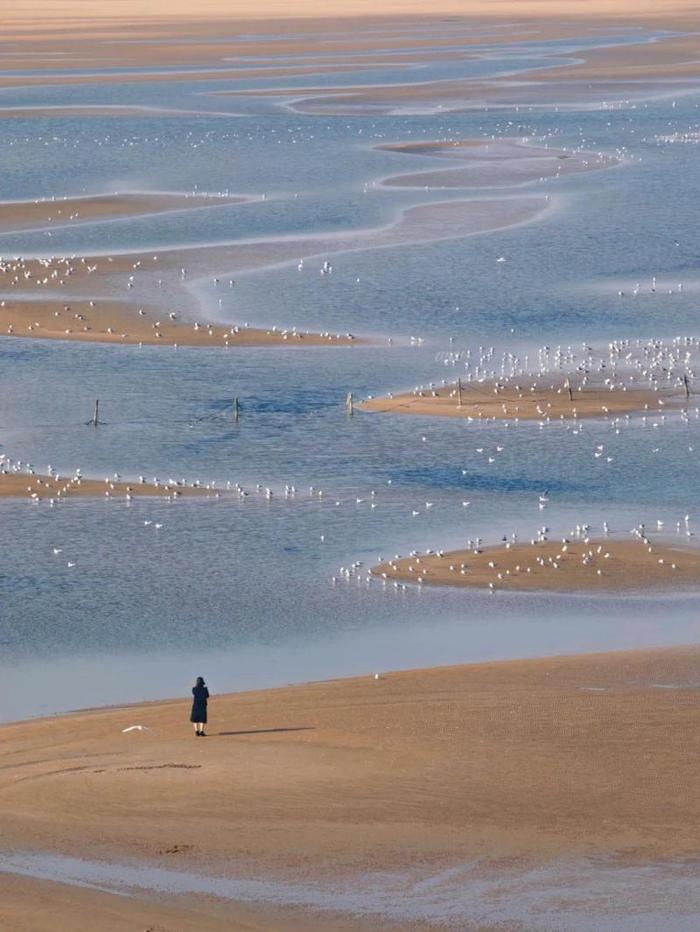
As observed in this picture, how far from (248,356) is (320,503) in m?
10.0

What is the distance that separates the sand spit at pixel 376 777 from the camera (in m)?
15.4

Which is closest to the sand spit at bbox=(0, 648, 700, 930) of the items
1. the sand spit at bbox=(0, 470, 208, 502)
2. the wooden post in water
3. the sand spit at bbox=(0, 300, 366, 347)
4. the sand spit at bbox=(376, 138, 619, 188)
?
the sand spit at bbox=(0, 470, 208, 502)

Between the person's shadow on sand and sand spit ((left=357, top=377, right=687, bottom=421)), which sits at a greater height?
sand spit ((left=357, top=377, right=687, bottom=421))

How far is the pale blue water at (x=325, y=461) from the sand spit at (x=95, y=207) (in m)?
1.51

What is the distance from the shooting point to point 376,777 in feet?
55.8

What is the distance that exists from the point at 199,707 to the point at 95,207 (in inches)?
1664

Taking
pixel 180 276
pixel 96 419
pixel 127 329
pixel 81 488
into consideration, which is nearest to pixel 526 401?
pixel 96 419

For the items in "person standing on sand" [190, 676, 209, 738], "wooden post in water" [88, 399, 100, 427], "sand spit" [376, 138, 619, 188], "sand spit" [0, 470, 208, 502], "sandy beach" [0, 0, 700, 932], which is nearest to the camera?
"sandy beach" [0, 0, 700, 932]

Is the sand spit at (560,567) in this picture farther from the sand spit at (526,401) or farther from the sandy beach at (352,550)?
the sand spit at (526,401)

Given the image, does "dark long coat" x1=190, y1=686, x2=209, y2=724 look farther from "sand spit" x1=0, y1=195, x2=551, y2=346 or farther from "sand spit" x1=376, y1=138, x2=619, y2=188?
"sand spit" x1=376, y1=138, x2=619, y2=188

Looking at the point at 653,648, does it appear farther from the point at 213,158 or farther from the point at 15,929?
the point at 213,158

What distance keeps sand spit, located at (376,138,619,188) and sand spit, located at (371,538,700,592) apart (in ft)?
120

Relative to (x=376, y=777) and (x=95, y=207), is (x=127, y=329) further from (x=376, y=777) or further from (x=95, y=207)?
(x=376, y=777)

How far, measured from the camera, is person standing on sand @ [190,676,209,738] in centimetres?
1827
